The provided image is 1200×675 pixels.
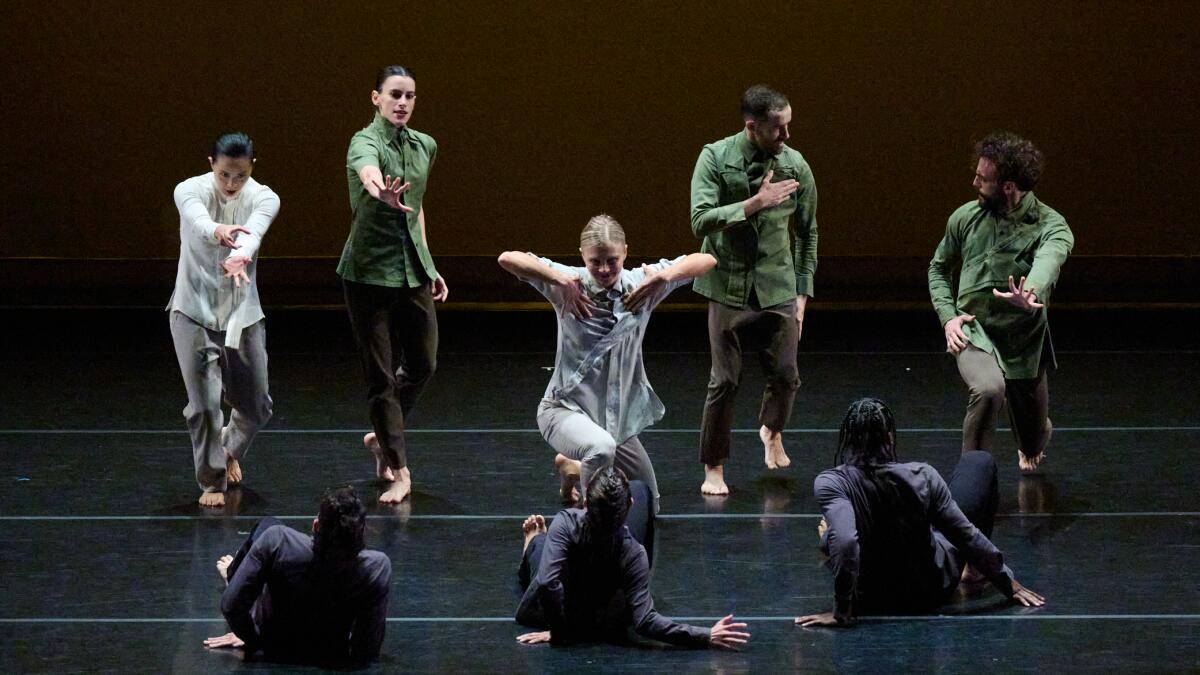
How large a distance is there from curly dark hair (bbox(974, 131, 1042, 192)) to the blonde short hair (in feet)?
4.35

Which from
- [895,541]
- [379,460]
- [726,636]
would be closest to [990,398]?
[895,541]

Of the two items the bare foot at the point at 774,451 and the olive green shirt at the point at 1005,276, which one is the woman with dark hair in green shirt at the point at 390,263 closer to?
the bare foot at the point at 774,451

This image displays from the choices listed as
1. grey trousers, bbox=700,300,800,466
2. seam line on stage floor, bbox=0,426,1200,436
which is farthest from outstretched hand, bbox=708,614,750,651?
seam line on stage floor, bbox=0,426,1200,436

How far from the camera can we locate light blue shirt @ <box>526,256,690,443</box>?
443 cm

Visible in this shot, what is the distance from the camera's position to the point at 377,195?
15.6 ft

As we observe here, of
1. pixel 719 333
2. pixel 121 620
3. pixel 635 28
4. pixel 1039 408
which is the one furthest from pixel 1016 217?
pixel 635 28

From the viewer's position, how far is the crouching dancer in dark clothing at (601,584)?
369 cm

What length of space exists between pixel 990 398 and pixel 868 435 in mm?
1119

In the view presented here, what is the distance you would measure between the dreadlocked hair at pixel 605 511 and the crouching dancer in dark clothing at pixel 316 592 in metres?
0.48

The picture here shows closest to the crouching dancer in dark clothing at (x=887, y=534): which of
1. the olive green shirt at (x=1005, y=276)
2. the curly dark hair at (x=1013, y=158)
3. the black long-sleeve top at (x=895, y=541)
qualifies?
the black long-sleeve top at (x=895, y=541)

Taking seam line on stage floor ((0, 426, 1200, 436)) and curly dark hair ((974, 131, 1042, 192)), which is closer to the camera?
curly dark hair ((974, 131, 1042, 192))

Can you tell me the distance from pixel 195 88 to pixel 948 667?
678 centimetres

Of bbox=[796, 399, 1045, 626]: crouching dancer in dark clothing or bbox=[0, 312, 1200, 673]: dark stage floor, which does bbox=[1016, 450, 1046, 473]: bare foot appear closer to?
bbox=[0, 312, 1200, 673]: dark stage floor

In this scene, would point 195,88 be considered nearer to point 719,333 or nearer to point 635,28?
point 635,28
